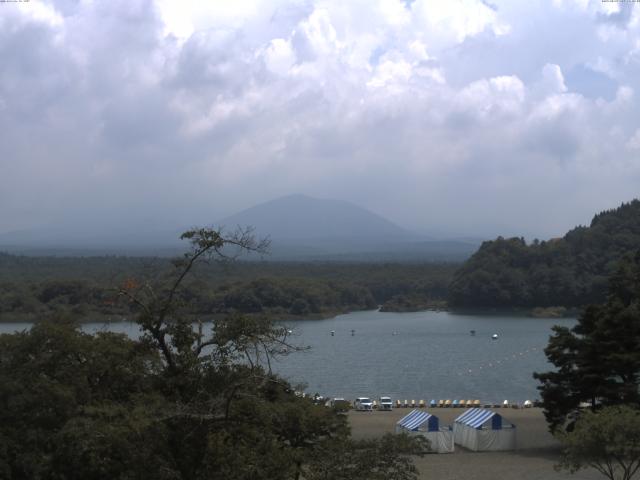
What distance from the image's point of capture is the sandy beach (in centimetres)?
1286

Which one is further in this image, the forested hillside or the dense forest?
the forested hillside

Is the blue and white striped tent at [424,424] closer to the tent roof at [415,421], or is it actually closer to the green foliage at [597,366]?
the tent roof at [415,421]

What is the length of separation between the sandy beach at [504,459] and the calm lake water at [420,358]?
2.80 meters

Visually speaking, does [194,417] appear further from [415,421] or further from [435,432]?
[415,421]

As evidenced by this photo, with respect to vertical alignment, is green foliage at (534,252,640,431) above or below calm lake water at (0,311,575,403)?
above

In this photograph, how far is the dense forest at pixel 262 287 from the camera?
40.2 m

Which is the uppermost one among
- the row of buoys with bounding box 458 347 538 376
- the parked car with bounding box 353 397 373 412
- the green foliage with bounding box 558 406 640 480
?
the green foliage with bounding box 558 406 640 480

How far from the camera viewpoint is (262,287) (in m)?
46.0

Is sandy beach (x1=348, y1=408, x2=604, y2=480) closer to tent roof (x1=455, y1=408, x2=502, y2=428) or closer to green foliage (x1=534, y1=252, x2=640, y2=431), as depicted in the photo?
tent roof (x1=455, y1=408, x2=502, y2=428)

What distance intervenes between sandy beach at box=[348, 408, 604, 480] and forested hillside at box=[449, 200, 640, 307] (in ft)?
112

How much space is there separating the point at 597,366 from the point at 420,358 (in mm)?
18470

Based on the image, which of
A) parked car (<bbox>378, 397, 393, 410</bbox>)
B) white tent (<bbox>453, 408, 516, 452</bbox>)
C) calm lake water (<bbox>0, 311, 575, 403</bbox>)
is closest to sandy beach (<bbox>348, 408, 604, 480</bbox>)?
white tent (<bbox>453, 408, 516, 452</bbox>)

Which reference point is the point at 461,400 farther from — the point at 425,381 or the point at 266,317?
the point at 266,317

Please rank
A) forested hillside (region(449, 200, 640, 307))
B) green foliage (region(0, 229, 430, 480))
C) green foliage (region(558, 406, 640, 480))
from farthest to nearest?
1. forested hillside (region(449, 200, 640, 307))
2. green foliage (region(558, 406, 640, 480))
3. green foliage (region(0, 229, 430, 480))
